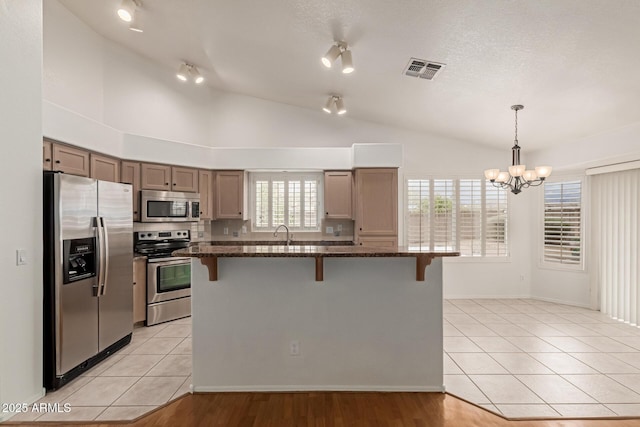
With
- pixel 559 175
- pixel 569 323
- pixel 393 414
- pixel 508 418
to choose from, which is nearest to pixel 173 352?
pixel 393 414

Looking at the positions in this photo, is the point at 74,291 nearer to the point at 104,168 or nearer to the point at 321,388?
the point at 104,168

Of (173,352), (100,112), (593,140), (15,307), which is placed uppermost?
(100,112)

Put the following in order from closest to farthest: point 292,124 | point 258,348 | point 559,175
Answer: point 258,348 → point 559,175 → point 292,124

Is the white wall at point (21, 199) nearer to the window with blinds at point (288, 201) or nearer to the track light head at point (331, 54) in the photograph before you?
the track light head at point (331, 54)

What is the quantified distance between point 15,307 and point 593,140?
6.61m

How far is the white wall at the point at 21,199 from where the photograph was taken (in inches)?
91.0

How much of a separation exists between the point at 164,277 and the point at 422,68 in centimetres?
406

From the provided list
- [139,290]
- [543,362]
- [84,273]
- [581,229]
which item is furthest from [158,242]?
[581,229]

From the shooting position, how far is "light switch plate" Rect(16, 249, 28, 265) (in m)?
2.39

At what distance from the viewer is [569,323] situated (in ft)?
14.1

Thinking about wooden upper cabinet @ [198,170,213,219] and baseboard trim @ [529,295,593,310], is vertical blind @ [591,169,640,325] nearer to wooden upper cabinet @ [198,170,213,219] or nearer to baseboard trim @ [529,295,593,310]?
baseboard trim @ [529,295,593,310]

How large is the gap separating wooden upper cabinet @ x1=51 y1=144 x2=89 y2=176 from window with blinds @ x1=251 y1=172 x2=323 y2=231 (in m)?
2.39

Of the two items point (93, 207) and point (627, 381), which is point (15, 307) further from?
point (627, 381)

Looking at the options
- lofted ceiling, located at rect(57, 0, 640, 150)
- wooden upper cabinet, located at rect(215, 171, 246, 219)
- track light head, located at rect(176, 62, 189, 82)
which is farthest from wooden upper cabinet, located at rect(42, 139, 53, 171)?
wooden upper cabinet, located at rect(215, 171, 246, 219)
